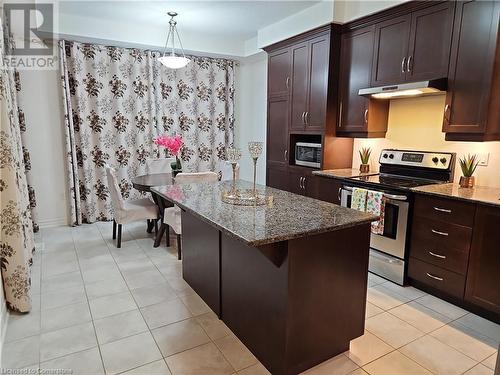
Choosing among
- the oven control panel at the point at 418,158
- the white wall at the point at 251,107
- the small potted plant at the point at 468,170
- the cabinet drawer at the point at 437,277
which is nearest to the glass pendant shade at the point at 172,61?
the white wall at the point at 251,107

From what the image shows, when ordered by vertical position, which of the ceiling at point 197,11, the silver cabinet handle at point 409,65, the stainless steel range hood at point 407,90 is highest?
the ceiling at point 197,11

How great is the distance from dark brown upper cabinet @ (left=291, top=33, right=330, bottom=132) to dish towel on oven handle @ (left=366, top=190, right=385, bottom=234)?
106cm

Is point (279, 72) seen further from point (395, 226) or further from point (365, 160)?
point (395, 226)

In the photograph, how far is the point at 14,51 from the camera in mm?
4062

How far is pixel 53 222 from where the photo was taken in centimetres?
462

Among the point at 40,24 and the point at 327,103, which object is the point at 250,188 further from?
the point at 40,24

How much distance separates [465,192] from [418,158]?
0.73m

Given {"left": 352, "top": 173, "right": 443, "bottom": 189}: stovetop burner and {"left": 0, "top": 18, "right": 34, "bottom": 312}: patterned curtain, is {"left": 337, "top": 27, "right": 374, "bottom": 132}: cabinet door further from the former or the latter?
{"left": 0, "top": 18, "right": 34, "bottom": 312}: patterned curtain

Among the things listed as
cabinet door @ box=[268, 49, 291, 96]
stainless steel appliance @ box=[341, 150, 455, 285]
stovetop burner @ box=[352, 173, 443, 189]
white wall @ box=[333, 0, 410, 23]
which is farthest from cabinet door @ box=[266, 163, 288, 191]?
white wall @ box=[333, 0, 410, 23]

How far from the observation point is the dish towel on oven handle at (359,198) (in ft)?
10.3

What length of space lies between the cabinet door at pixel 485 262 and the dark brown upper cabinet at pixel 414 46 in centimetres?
124

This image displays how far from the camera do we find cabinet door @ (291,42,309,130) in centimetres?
391

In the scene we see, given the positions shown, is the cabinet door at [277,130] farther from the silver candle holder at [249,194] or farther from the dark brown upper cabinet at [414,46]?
the silver candle holder at [249,194]

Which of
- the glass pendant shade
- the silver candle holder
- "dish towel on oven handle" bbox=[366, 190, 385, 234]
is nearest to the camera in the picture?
the silver candle holder
